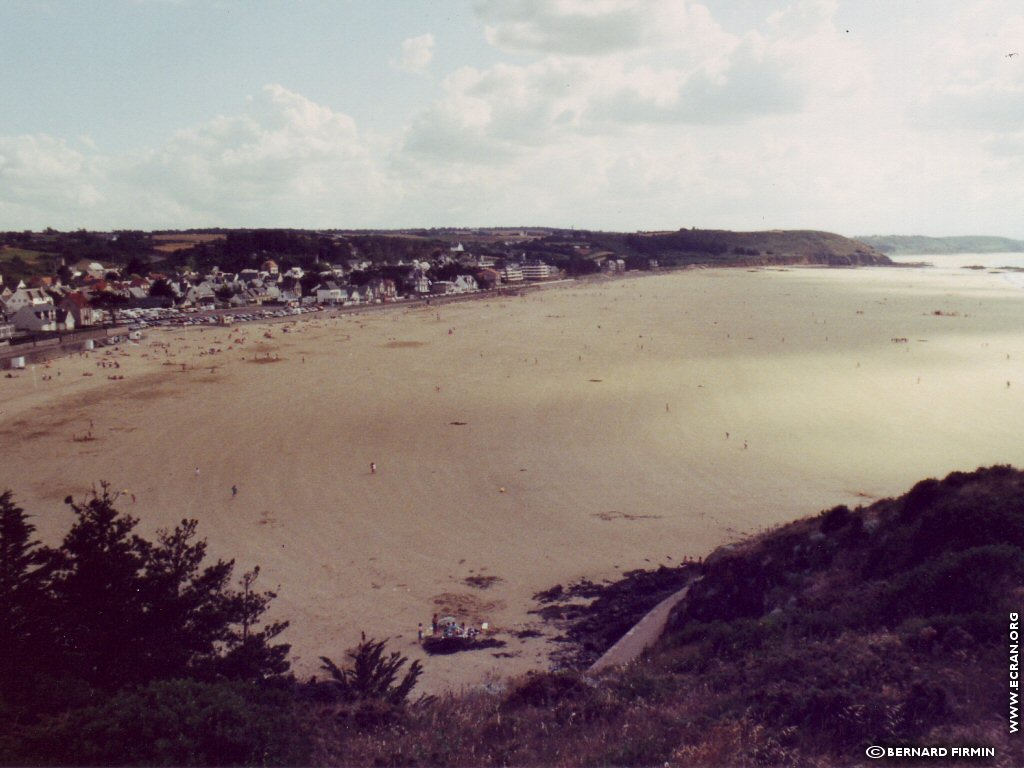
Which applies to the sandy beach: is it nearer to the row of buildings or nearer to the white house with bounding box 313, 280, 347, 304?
the row of buildings

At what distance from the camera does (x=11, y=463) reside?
648 inches

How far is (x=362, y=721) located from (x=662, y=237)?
149464 millimetres

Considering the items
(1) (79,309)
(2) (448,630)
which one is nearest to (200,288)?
(1) (79,309)

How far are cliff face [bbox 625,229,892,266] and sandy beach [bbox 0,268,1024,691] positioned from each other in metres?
96.9

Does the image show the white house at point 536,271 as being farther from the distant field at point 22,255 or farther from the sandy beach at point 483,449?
the sandy beach at point 483,449

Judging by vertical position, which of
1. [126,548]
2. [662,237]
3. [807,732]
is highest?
[662,237]

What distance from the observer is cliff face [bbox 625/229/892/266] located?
127 m

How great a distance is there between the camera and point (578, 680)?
23.2 feet

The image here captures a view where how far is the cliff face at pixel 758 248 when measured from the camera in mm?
126625

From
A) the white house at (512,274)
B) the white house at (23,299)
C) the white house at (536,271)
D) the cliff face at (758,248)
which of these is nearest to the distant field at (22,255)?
the white house at (23,299)

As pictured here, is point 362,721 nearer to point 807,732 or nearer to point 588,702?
point 588,702

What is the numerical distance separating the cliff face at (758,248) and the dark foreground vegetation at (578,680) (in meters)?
120

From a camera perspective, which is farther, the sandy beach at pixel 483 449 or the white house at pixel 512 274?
the white house at pixel 512 274

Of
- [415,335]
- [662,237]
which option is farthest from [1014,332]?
[662,237]
